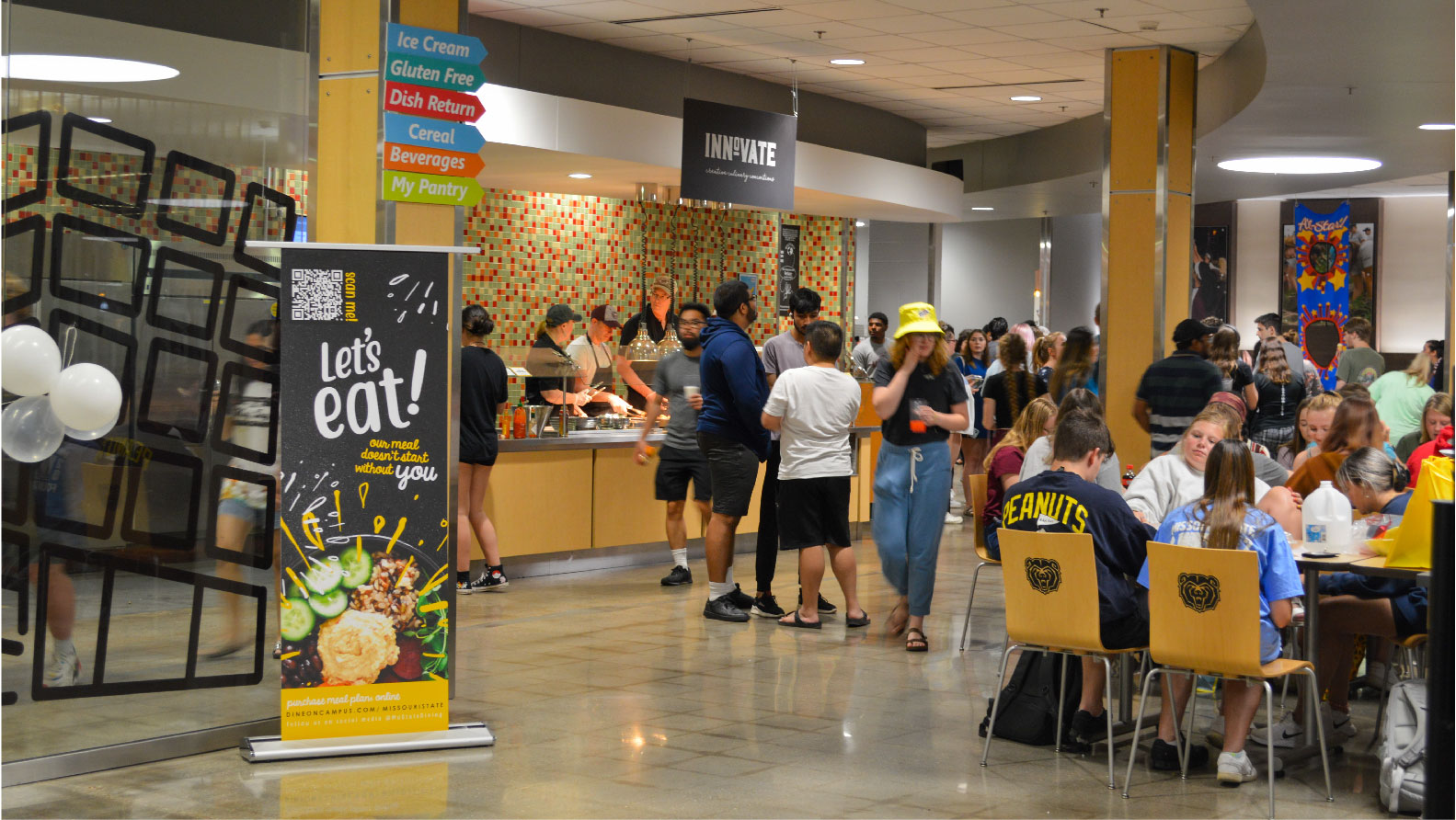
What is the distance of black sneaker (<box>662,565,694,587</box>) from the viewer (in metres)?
8.59

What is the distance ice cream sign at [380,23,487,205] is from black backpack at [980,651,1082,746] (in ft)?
8.34

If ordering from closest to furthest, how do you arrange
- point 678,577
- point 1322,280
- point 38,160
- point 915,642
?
point 38,160 < point 915,642 < point 678,577 < point 1322,280

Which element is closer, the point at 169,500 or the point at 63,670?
the point at 63,670

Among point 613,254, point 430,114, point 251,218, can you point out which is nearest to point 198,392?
point 251,218

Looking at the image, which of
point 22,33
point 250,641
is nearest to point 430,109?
point 22,33

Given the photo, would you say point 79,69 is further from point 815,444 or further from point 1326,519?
point 1326,519

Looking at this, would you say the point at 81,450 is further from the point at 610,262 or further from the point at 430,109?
the point at 610,262

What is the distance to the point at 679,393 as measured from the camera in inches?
317

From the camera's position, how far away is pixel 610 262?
42.4ft

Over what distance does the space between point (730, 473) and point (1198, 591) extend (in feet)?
11.1

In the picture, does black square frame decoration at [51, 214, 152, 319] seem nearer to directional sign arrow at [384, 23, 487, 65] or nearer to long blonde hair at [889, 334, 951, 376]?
directional sign arrow at [384, 23, 487, 65]

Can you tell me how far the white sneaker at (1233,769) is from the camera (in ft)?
14.8

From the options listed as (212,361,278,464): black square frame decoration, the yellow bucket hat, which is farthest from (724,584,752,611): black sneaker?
(212,361,278,464): black square frame decoration

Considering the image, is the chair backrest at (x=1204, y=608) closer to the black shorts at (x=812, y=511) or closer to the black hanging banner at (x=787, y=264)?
the black shorts at (x=812, y=511)
